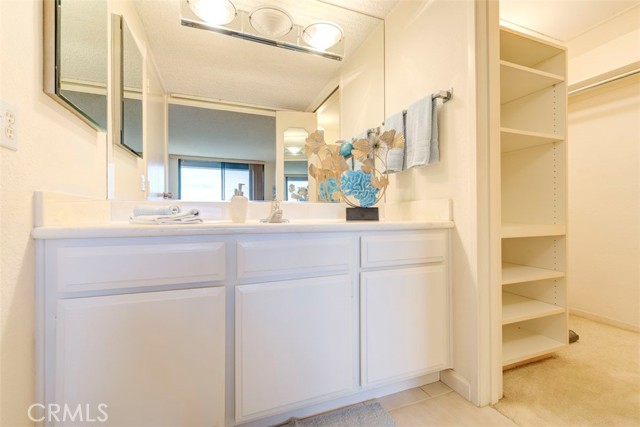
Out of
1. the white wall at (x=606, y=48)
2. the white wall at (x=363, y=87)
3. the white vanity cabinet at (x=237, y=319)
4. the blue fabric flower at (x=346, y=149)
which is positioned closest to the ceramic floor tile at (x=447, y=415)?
the white vanity cabinet at (x=237, y=319)

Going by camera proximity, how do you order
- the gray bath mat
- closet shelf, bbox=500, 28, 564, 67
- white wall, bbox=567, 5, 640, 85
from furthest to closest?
white wall, bbox=567, 5, 640, 85, closet shelf, bbox=500, 28, 564, 67, the gray bath mat

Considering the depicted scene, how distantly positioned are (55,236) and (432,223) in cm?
145

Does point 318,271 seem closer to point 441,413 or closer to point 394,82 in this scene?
point 441,413

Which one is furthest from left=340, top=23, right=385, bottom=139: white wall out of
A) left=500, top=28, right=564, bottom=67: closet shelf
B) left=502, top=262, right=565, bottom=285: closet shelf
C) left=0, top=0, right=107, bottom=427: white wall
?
left=0, top=0, right=107, bottom=427: white wall

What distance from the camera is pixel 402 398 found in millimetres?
1292

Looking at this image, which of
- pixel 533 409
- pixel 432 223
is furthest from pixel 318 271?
pixel 533 409

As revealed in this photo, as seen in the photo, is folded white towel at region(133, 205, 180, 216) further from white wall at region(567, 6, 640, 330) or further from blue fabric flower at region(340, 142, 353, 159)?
white wall at region(567, 6, 640, 330)

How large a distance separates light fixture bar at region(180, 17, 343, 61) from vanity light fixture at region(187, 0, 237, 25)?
3 centimetres

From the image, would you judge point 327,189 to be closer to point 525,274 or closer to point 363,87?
point 363,87

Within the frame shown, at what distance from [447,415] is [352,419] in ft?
1.41

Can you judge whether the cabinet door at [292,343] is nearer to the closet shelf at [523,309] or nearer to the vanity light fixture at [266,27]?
the closet shelf at [523,309]

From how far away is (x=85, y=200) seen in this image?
107 cm

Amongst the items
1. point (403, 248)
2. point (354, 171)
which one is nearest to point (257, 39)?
point (354, 171)

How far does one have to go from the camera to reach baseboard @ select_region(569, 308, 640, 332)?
194 centimetres
